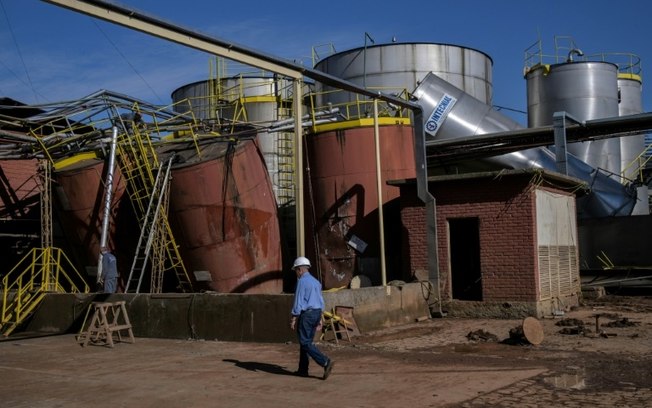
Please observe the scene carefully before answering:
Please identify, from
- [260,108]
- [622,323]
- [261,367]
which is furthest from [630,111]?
[261,367]

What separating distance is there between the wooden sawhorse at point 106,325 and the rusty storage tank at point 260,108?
7.91m

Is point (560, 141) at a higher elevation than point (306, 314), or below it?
higher

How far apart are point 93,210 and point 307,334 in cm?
1168

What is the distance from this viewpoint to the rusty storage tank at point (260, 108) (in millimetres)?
24484

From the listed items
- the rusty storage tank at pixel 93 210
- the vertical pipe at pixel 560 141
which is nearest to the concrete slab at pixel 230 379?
the rusty storage tank at pixel 93 210

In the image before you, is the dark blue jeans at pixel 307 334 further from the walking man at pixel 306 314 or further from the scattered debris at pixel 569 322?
the scattered debris at pixel 569 322

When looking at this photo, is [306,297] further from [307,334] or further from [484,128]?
[484,128]

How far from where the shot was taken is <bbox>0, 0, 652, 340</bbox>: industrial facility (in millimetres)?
16406

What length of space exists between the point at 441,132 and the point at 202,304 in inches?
459

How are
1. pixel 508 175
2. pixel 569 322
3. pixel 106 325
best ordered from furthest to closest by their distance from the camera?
pixel 508 175 → pixel 569 322 → pixel 106 325

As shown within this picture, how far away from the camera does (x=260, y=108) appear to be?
1110 inches

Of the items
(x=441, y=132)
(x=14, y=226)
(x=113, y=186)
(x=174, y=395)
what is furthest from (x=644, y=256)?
(x=14, y=226)

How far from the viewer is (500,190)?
1691 centimetres

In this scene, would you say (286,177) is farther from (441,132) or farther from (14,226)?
(14,226)
